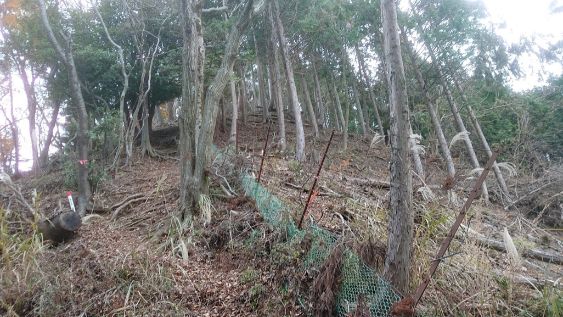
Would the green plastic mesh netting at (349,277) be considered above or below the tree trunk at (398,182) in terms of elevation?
below

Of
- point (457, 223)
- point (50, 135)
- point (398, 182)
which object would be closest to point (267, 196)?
point (398, 182)

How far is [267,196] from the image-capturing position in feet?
18.2

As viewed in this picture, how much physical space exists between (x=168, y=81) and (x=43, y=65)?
5226mm

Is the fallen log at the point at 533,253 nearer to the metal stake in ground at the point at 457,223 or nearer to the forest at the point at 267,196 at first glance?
the forest at the point at 267,196

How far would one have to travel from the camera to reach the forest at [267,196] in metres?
3.14

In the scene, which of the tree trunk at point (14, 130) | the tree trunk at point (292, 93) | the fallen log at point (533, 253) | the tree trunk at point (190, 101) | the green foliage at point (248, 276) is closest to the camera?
the fallen log at point (533, 253)

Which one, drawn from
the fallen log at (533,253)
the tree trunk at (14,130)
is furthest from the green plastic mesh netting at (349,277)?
the tree trunk at (14,130)

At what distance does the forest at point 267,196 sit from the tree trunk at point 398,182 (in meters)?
0.01

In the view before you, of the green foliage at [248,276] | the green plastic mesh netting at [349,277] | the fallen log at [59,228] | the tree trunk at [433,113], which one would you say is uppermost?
the tree trunk at [433,113]

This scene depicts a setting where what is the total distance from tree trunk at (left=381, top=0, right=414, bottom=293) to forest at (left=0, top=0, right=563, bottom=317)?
1cm

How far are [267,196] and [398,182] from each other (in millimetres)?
2822

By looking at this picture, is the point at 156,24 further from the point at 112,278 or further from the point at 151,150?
the point at 112,278

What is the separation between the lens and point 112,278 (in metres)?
4.34

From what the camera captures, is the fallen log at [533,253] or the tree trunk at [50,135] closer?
the fallen log at [533,253]
